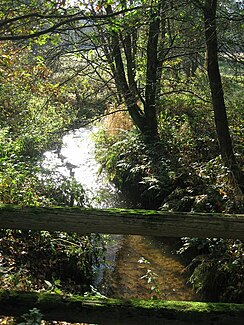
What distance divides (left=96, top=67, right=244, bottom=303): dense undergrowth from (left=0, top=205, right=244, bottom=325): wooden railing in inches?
84.1

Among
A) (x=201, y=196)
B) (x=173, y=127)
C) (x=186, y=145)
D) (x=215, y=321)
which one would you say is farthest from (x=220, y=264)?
(x=173, y=127)

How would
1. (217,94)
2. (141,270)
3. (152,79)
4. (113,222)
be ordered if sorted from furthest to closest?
(152,79)
(217,94)
(141,270)
(113,222)

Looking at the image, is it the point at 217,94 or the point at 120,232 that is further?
the point at 217,94

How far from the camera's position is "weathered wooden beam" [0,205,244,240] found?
3.52 metres

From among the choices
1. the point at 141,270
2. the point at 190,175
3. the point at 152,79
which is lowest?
the point at 141,270

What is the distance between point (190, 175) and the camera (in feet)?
28.1

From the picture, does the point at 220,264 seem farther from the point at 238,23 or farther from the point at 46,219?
the point at 238,23

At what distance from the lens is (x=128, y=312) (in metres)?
3.29

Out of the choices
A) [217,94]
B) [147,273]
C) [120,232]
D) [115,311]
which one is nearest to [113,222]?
[120,232]

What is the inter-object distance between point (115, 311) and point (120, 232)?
0.70 metres

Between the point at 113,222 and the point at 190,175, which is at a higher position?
the point at 190,175

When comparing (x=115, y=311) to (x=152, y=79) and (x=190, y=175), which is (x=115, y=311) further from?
(x=152, y=79)

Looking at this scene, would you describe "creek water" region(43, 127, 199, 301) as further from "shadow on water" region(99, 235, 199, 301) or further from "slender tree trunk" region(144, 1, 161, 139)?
"slender tree trunk" region(144, 1, 161, 139)

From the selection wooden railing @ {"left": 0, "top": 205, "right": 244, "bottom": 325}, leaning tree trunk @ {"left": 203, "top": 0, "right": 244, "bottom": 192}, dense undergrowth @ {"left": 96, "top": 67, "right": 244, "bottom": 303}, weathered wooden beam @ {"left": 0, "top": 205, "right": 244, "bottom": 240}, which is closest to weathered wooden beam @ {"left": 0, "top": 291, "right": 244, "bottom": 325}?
wooden railing @ {"left": 0, "top": 205, "right": 244, "bottom": 325}
